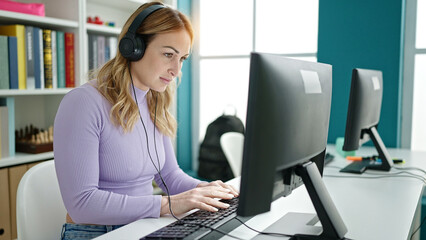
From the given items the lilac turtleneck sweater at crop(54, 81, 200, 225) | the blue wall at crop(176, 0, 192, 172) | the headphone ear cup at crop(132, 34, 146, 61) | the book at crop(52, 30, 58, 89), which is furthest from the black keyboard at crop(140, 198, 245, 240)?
the blue wall at crop(176, 0, 192, 172)

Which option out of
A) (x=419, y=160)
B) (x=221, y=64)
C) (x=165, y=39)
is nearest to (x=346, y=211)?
(x=165, y=39)

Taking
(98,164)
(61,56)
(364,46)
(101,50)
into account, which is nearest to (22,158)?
(61,56)

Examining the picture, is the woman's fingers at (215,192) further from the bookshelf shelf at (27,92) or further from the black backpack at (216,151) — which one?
the black backpack at (216,151)

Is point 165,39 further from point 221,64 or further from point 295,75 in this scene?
point 221,64

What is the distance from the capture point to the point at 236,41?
11.1ft

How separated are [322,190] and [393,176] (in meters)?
0.92

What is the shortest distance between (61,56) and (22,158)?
623mm

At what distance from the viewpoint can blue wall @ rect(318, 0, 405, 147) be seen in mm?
2557

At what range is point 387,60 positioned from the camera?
102 inches

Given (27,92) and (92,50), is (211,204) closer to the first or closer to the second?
(27,92)

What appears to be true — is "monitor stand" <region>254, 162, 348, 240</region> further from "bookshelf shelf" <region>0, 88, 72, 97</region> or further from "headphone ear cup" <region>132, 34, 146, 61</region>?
"bookshelf shelf" <region>0, 88, 72, 97</region>

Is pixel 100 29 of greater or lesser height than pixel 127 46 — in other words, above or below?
above

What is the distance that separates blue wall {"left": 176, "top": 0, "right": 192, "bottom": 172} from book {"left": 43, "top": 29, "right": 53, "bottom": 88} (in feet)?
4.03

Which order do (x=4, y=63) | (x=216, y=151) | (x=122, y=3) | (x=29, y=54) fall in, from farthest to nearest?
1. (x=216, y=151)
2. (x=122, y=3)
3. (x=29, y=54)
4. (x=4, y=63)
